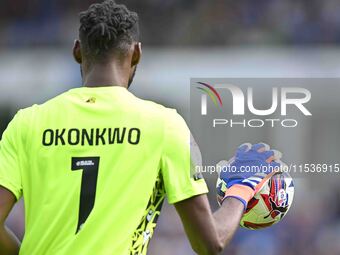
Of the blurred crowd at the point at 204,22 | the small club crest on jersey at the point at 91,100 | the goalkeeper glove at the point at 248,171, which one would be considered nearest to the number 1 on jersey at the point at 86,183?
the small club crest on jersey at the point at 91,100

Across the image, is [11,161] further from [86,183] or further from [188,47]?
[188,47]

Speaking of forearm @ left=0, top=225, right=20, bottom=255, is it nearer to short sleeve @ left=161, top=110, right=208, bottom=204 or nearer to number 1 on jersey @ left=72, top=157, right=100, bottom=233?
number 1 on jersey @ left=72, top=157, right=100, bottom=233

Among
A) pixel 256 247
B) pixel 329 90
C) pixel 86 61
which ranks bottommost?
pixel 256 247

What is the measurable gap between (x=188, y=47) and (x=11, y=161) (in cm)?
1023

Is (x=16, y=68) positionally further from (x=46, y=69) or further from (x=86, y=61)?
(x=86, y=61)

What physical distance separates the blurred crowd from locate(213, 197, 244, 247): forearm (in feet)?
32.7

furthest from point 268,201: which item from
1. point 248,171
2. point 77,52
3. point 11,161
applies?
point 11,161

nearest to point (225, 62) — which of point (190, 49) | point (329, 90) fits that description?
point (190, 49)

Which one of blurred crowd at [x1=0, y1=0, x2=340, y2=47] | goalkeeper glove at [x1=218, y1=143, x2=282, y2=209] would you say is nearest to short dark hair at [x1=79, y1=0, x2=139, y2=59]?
goalkeeper glove at [x1=218, y1=143, x2=282, y2=209]

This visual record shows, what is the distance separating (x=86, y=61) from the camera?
3.10 m

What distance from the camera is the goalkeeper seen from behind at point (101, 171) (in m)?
2.88

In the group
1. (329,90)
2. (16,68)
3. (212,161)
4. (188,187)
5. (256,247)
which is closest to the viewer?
(188,187)

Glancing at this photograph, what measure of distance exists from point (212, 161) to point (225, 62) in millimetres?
4197

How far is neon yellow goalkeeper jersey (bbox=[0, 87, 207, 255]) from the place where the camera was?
2.88 m
